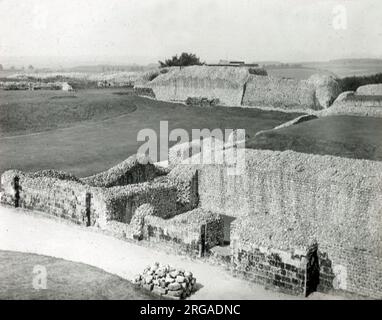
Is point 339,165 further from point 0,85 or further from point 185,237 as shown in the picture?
point 0,85

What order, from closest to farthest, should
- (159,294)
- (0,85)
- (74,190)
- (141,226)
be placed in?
1. (159,294)
2. (141,226)
3. (74,190)
4. (0,85)

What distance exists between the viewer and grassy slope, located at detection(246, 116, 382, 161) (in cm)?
2741

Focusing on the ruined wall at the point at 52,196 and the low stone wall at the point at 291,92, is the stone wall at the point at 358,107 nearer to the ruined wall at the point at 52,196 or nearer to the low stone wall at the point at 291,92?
the low stone wall at the point at 291,92

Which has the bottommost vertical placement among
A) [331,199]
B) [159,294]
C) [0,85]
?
[159,294]

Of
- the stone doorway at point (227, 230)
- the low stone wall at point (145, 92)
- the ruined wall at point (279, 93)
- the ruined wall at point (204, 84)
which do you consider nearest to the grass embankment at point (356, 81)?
the ruined wall at point (279, 93)

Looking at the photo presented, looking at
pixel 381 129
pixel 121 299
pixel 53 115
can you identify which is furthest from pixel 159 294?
pixel 53 115

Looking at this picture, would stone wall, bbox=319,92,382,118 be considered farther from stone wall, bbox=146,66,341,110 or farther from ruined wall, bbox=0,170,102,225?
ruined wall, bbox=0,170,102,225

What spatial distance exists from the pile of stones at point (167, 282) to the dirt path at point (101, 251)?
323 millimetres

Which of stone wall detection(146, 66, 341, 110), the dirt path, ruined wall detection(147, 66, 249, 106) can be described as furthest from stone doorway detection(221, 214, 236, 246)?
ruined wall detection(147, 66, 249, 106)

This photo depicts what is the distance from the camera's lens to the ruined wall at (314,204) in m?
12.3

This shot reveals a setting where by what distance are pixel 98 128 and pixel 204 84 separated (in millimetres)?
19635
